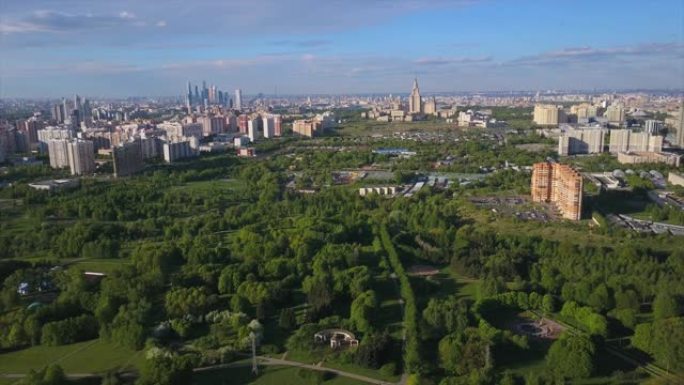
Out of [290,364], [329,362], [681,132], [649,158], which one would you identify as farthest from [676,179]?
[290,364]

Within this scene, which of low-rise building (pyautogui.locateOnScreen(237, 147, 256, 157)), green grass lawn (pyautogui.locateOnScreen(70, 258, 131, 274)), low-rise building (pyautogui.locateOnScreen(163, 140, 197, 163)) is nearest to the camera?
green grass lawn (pyautogui.locateOnScreen(70, 258, 131, 274))

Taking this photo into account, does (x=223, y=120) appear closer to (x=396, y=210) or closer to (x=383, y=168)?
(x=383, y=168)

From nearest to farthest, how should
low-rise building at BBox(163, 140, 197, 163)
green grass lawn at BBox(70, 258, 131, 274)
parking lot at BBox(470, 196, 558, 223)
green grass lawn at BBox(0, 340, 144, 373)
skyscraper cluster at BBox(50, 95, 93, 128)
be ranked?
green grass lawn at BBox(0, 340, 144, 373)
green grass lawn at BBox(70, 258, 131, 274)
parking lot at BBox(470, 196, 558, 223)
low-rise building at BBox(163, 140, 197, 163)
skyscraper cluster at BBox(50, 95, 93, 128)

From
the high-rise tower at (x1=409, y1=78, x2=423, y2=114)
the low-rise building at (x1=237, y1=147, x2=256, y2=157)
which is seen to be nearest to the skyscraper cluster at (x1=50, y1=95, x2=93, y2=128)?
the low-rise building at (x1=237, y1=147, x2=256, y2=157)

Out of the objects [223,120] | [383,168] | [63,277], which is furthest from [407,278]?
[223,120]

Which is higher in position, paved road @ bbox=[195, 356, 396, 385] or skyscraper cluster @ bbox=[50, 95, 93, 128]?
skyscraper cluster @ bbox=[50, 95, 93, 128]

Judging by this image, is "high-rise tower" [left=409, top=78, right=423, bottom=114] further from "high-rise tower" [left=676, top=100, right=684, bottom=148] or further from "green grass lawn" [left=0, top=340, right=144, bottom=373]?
"green grass lawn" [left=0, top=340, right=144, bottom=373]

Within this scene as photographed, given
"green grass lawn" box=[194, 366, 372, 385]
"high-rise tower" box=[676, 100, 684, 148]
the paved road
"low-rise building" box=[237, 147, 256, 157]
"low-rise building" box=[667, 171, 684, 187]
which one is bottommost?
"green grass lawn" box=[194, 366, 372, 385]
